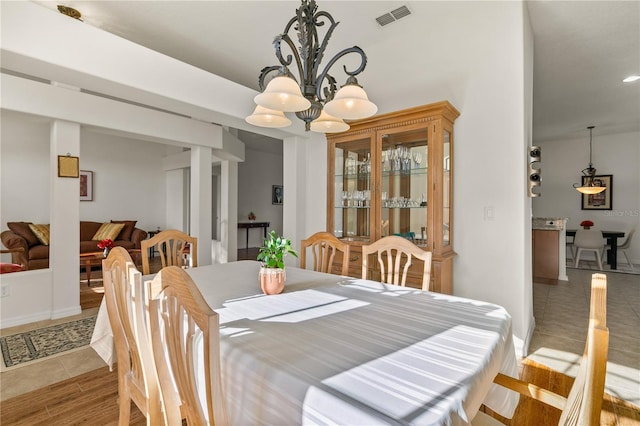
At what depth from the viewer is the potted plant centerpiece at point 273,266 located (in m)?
1.62

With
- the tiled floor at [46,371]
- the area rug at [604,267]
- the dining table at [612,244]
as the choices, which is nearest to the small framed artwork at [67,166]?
the tiled floor at [46,371]

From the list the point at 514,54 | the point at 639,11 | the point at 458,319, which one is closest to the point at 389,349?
the point at 458,319

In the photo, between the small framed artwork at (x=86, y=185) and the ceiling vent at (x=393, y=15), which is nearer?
the ceiling vent at (x=393, y=15)

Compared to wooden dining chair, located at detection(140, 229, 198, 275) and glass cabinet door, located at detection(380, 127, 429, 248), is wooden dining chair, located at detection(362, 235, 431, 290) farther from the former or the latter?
wooden dining chair, located at detection(140, 229, 198, 275)

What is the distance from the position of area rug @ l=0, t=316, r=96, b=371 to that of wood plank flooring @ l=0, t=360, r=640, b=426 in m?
0.63

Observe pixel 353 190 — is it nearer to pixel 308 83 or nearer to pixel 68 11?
pixel 308 83

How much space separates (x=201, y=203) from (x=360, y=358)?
178 inches

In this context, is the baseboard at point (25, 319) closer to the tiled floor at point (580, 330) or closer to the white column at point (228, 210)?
the white column at point (228, 210)

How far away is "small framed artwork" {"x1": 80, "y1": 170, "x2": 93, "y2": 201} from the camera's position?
616cm

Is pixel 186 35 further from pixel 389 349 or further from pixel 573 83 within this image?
pixel 573 83

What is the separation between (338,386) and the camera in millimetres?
793

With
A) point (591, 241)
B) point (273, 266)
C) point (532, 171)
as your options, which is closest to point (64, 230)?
point (273, 266)

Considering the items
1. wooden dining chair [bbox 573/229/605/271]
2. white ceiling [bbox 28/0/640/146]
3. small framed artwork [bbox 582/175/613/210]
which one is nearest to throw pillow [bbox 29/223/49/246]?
white ceiling [bbox 28/0/640/146]

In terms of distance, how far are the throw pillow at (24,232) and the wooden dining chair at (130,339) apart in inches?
194
